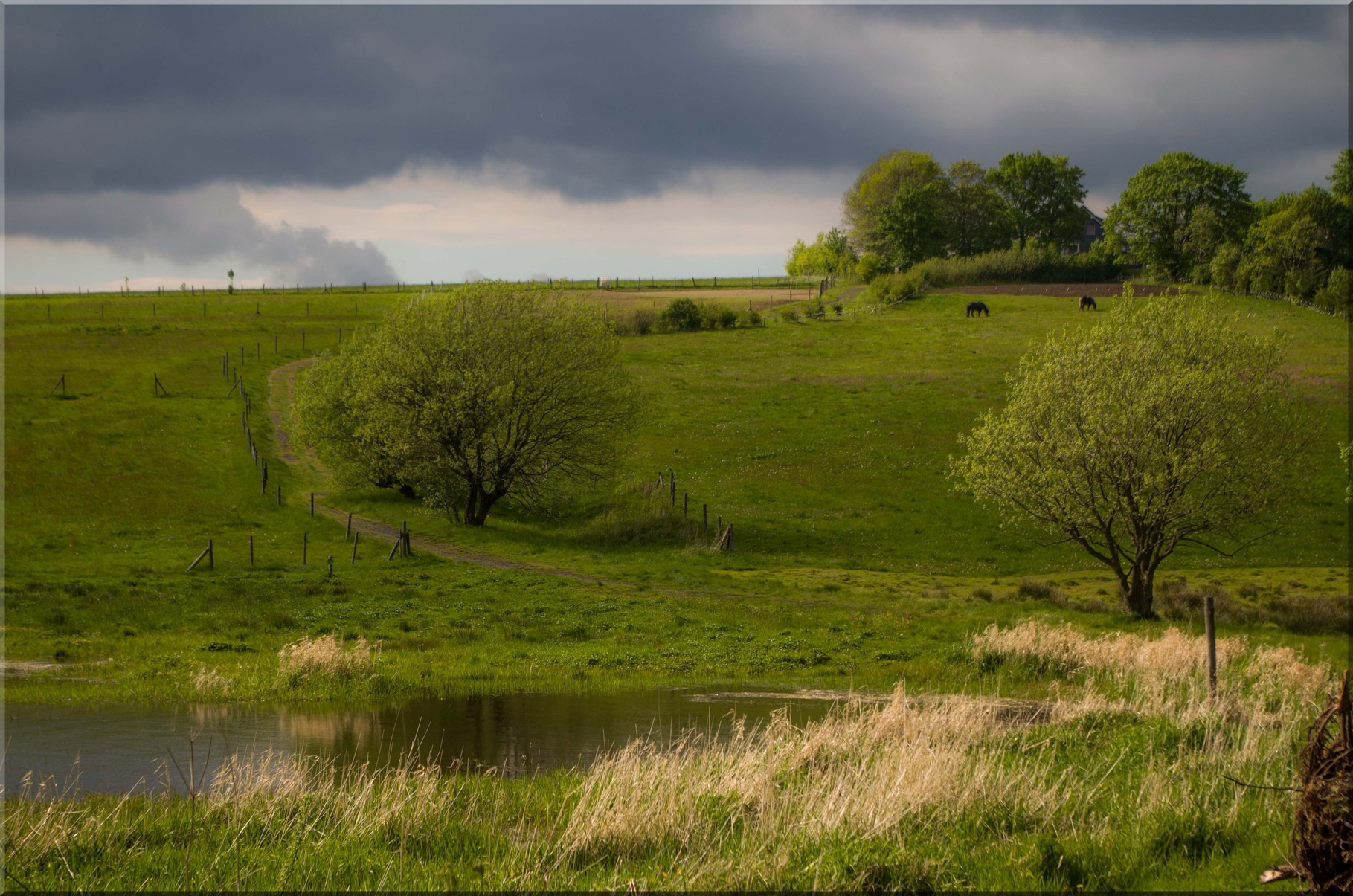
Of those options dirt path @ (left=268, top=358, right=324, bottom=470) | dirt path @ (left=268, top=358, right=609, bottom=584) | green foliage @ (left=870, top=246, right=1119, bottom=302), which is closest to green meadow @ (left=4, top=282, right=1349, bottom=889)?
dirt path @ (left=268, top=358, right=609, bottom=584)

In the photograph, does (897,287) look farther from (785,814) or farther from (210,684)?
(785,814)

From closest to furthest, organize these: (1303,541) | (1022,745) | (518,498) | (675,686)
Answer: (1022,745) < (675,686) < (1303,541) < (518,498)

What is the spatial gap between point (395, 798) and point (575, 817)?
249 cm

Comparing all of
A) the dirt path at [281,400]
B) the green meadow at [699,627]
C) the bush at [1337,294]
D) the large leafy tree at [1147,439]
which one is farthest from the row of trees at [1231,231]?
the dirt path at [281,400]

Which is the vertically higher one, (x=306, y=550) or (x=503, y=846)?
(x=503, y=846)

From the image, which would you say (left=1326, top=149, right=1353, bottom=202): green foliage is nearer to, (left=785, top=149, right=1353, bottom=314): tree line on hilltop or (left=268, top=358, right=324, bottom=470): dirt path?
(left=785, top=149, right=1353, bottom=314): tree line on hilltop

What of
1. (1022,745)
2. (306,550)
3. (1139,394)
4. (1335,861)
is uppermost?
(1139,394)

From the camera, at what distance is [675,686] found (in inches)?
923

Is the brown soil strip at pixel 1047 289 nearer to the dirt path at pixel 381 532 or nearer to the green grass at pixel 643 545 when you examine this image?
the green grass at pixel 643 545

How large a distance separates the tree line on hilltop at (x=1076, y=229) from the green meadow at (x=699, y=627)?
14577 millimetres

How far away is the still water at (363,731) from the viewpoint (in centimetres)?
1579

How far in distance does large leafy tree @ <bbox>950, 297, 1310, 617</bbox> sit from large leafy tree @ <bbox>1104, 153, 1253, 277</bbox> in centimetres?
8581

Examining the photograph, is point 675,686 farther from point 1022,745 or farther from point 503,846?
point 503,846

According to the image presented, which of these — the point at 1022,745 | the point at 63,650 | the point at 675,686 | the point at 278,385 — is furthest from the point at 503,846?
the point at 278,385
